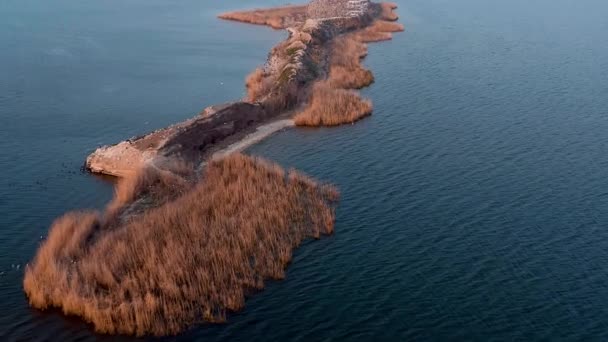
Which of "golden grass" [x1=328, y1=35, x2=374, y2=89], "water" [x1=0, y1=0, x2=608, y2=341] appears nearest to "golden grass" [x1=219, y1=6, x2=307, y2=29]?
"water" [x1=0, y1=0, x2=608, y2=341]

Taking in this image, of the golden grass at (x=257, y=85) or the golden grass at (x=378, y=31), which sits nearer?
the golden grass at (x=257, y=85)

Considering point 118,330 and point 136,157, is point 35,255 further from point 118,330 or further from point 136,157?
point 136,157

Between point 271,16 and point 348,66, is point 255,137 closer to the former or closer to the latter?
point 348,66

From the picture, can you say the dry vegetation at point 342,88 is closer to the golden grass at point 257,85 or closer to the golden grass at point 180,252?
the golden grass at point 257,85

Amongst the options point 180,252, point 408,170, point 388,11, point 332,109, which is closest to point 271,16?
point 388,11

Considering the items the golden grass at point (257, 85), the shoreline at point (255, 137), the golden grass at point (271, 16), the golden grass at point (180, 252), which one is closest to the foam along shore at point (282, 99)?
the golden grass at point (257, 85)
